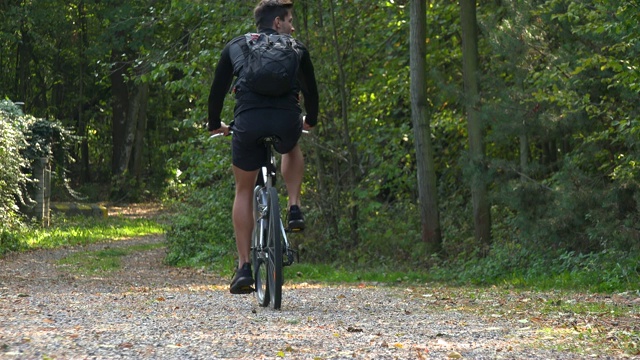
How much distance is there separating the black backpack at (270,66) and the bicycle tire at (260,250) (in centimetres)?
79

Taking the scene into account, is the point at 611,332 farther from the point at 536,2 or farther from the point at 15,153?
the point at 15,153

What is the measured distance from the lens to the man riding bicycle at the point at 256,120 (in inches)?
281

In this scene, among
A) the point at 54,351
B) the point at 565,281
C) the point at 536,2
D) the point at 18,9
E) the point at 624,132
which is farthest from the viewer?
the point at 18,9

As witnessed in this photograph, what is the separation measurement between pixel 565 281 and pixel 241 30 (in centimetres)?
656

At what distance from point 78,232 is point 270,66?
57.6ft

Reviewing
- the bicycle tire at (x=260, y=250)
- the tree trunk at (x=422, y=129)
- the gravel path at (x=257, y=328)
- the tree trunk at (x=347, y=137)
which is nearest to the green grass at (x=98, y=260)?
the tree trunk at (x=347, y=137)

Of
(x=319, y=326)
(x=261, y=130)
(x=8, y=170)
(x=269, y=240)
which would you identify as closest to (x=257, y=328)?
(x=319, y=326)

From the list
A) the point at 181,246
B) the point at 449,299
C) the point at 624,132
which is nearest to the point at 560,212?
the point at 624,132

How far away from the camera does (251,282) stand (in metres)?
7.60

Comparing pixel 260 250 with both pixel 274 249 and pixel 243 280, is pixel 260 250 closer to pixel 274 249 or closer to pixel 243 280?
pixel 243 280

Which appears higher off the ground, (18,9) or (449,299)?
(18,9)

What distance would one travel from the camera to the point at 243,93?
23.5ft

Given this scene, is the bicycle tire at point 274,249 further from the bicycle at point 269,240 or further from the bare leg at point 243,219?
the bare leg at point 243,219

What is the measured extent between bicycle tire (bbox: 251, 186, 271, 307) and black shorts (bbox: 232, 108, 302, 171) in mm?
310
